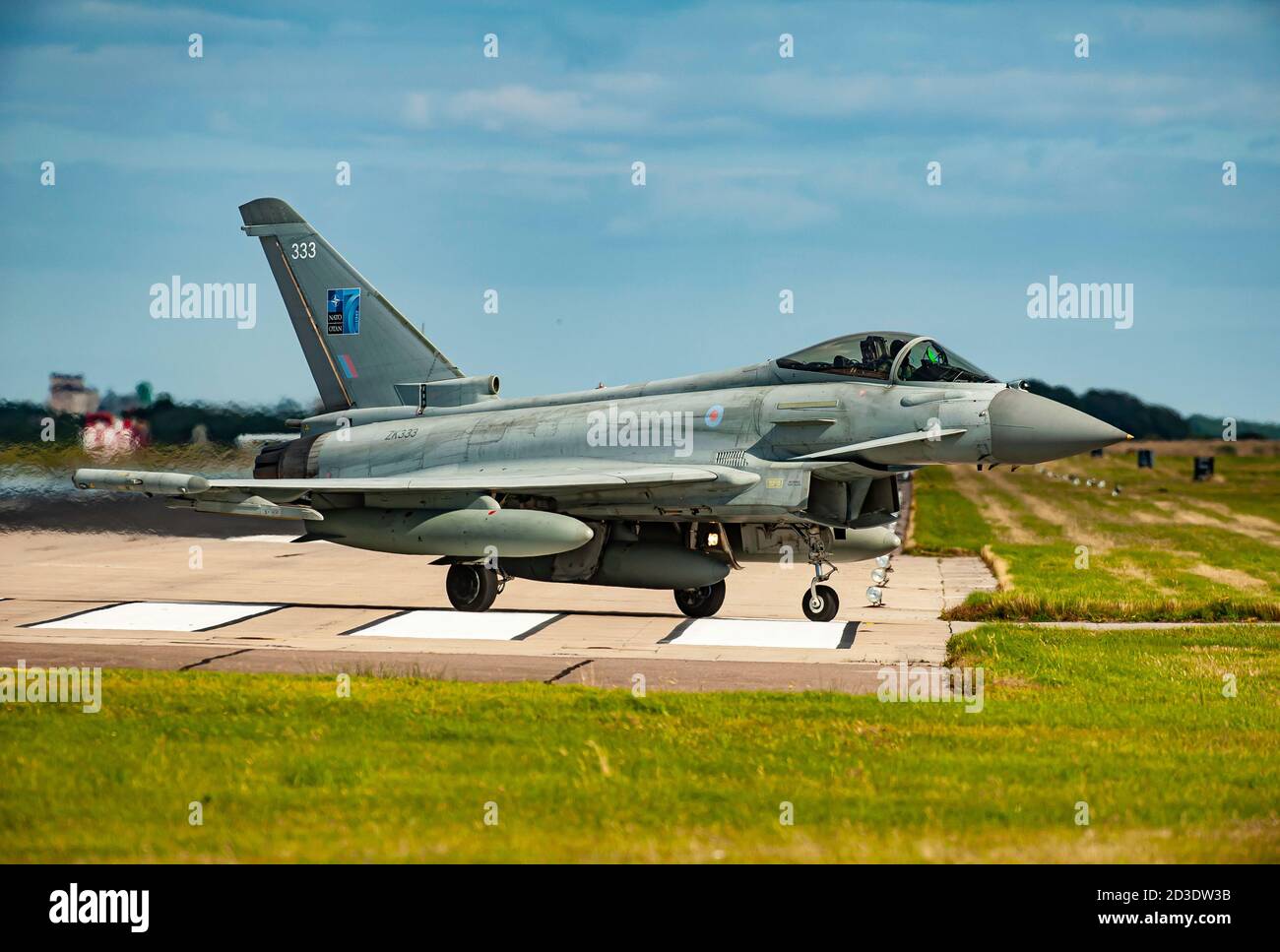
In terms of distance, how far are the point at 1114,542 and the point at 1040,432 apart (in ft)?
66.2

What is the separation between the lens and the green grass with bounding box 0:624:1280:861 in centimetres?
691

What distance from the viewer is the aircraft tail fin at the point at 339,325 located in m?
21.1

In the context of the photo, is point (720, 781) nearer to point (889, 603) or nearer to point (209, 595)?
point (889, 603)

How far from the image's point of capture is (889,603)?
19516mm

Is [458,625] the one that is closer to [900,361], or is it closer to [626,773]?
[900,361]

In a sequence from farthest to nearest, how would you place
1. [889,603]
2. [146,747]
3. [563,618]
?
1. [889,603]
2. [563,618]
3. [146,747]

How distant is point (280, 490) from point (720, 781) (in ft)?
38.2

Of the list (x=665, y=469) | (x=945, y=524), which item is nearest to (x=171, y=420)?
(x=665, y=469)

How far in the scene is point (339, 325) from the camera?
21.3m

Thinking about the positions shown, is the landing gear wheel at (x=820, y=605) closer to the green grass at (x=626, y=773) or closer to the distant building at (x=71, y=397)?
the green grass at (x=626, y=773)

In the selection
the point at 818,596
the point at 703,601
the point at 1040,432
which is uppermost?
the point at 1040,432

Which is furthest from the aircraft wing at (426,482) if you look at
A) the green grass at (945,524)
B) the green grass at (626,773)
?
the green grass at (945,524)

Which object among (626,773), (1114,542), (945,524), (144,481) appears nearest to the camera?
(626,773)
